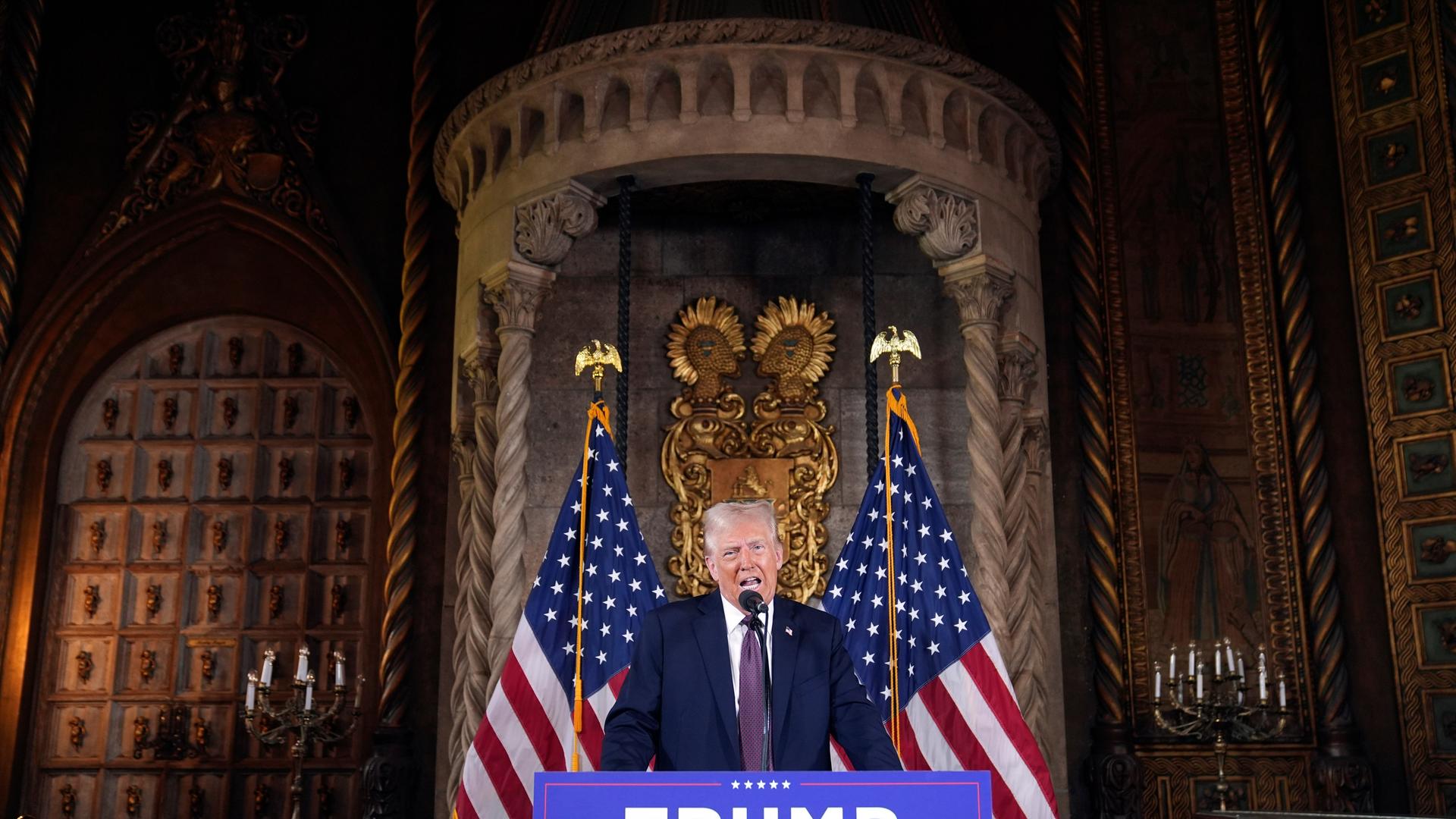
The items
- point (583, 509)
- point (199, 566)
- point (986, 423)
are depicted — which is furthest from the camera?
point (199, 566)

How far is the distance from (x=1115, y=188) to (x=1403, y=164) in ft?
5.78

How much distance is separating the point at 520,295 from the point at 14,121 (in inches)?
187

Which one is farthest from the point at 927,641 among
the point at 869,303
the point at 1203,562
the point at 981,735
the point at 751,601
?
the point at 1203,562

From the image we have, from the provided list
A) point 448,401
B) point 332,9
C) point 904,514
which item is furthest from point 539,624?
point 332,9

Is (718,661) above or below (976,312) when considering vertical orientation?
below

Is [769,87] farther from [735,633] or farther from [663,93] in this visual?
[735,633]

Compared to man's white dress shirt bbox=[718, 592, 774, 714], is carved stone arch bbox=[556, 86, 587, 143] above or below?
above

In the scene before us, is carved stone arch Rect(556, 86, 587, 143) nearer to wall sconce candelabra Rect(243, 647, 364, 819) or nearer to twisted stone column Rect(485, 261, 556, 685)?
twisted stone column Rect(485, 261, 556, 685)

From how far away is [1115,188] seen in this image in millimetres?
9562

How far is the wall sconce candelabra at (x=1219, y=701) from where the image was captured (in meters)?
7.90

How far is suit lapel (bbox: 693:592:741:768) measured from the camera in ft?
15.6

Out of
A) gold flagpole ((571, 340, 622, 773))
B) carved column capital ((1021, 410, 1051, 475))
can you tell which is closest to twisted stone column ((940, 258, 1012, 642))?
carved column capital ((1021, 410, 1051, 475))

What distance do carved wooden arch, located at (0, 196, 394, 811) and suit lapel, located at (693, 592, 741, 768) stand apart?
5316 millimetres

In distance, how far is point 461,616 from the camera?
26.7 ft
